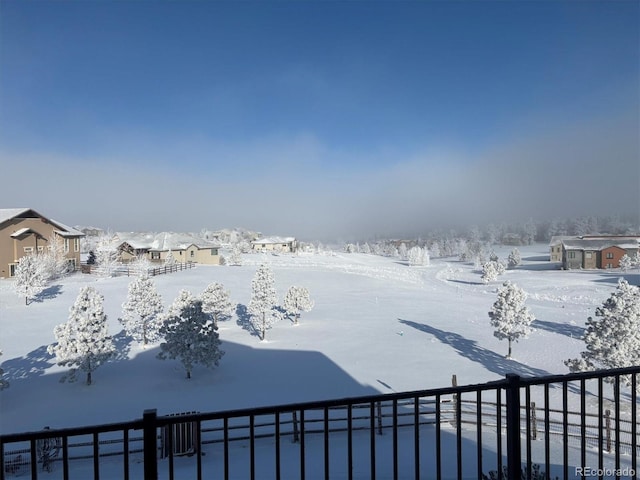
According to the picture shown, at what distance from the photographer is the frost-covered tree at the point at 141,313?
21.3 metres

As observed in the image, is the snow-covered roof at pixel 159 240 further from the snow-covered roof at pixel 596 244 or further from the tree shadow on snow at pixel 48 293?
the snow-covered roof at pixel 596 244

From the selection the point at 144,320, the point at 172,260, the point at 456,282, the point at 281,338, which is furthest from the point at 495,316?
the point at 172,260

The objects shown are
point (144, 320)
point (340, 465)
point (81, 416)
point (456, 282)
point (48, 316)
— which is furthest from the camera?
point (456, 282)

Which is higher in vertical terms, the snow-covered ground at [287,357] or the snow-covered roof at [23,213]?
the snow-covered roof at [23,213]

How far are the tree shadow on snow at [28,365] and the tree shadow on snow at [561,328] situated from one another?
29193mm

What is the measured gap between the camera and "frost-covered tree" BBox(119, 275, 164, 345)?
837 inches

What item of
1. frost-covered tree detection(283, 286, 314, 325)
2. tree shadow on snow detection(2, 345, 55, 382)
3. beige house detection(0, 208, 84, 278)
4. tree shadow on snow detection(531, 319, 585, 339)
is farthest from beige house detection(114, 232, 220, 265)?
tree shadow on snow detection(531, 319, 585, 339)

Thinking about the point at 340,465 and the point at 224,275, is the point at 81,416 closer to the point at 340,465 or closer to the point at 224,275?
the point at 340,465

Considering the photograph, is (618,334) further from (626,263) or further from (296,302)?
(626,263)

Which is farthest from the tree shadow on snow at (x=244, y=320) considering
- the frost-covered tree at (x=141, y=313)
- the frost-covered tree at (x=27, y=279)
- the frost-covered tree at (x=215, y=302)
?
the frost-covered tree at (x=27, y=279)

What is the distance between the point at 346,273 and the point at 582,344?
31361mm

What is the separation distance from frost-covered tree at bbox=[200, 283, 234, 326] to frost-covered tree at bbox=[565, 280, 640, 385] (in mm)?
19550

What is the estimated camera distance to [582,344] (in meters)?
22.5

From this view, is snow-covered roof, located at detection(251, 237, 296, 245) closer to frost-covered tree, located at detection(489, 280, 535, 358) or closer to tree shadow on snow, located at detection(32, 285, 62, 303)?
tree shadow on snow, located at detection(32, 285, 62, 303)
